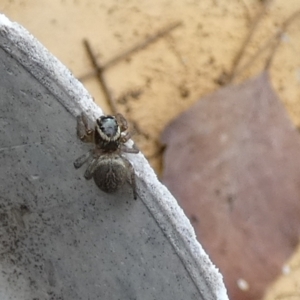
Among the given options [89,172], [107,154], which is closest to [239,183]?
[107,154]

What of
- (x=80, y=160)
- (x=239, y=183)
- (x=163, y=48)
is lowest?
(x=239, y=183)

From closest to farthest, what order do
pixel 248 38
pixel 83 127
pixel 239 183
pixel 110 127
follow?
pixel 83 127, pixel 110 127, pixel 239 183, pixel 248 38

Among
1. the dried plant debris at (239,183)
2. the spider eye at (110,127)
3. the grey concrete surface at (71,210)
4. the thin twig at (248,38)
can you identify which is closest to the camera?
the grey concrete surface at (71,210)

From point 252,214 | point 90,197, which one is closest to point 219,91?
point 252,214

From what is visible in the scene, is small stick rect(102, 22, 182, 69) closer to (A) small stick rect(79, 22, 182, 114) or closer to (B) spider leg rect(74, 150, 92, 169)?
(A) small stick rect(79, 22, 182, 114)

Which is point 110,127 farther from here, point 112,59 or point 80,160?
point 112,59

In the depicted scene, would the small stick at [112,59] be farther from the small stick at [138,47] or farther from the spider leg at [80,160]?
the spider leg at [80,160]

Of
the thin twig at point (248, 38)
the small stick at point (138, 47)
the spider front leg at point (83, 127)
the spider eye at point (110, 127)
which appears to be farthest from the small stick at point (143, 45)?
the spider front leg at point (83, 127)
